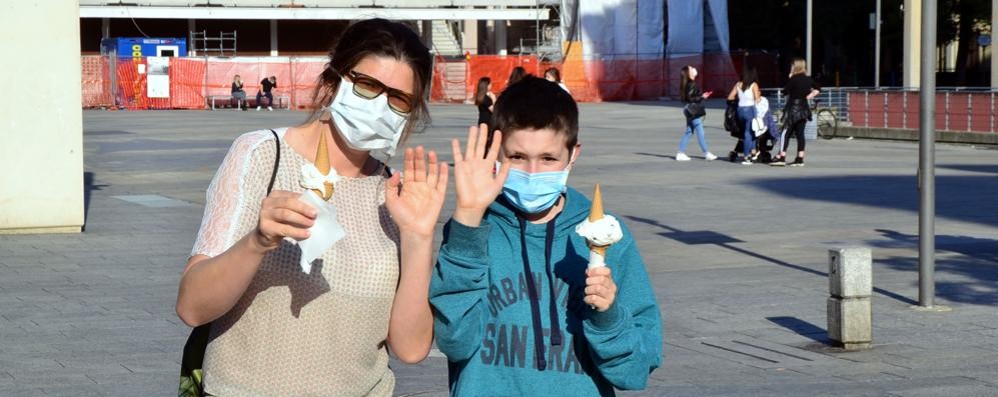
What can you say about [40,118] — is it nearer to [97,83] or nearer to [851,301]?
A: [851,301]

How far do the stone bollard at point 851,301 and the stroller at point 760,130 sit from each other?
15702 millimetres

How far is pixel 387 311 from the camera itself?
11.0 ft

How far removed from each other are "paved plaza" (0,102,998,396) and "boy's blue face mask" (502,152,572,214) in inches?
165

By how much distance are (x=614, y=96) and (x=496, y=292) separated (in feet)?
190

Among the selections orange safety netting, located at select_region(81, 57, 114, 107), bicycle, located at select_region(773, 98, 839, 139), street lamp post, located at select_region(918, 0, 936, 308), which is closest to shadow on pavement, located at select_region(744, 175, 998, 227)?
street lamp post, located at select_region(918, 0, 936, 308)

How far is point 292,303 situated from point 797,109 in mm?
21642

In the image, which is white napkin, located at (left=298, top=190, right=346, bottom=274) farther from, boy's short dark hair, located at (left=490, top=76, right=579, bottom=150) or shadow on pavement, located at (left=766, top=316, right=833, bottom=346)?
shadow on pavement, located at (left=766, top=316, right=833, bottom=346)

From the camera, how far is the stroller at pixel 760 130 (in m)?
24.7

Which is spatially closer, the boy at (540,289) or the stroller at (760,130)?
the boy at (540,289)

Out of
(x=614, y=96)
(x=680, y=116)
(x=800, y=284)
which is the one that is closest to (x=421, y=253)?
(x=800, y=284)

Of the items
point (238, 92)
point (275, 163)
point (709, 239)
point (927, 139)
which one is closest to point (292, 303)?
point (275, 163)

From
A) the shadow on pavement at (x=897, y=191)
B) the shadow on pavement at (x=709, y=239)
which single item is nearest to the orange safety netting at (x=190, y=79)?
the shadow on pavement at (x=897, y=191)

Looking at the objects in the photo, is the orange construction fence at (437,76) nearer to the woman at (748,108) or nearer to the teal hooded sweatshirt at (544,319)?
the woman at (748,108)

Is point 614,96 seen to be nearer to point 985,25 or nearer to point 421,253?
point 985,25
